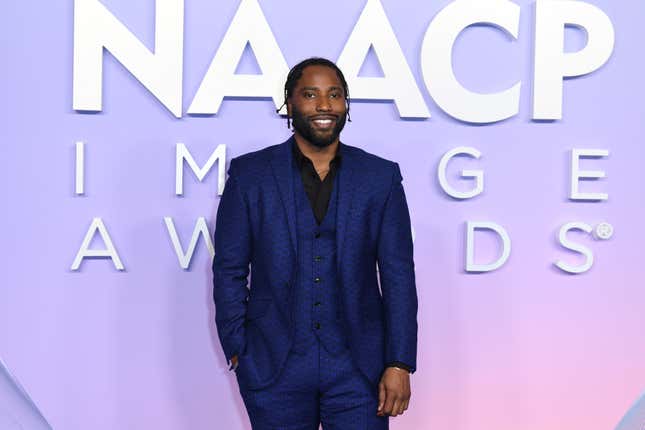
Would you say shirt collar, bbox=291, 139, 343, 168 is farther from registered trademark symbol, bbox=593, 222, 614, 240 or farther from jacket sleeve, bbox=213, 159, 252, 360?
registered trademark symbol, bbox=593, 222, 614, 240

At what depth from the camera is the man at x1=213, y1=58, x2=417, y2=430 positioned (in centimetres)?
233

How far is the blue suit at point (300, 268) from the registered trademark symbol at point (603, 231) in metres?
1.20

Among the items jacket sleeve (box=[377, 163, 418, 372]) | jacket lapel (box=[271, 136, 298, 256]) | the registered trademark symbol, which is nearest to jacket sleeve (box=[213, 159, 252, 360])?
jacket lapel (box=[271, 136, 298, 256])

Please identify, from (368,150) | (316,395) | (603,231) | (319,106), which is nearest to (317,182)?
(319,106)

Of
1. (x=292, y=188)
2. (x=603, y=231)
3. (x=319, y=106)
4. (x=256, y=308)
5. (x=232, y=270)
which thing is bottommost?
(x=256, y=308)

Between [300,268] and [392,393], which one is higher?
[300,268]

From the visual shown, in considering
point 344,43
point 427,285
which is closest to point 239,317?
point 427,285

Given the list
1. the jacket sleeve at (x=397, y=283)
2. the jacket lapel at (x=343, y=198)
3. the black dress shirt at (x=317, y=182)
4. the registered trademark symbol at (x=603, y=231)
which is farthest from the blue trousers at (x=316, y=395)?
the registered trademark symbol at (x=603, y=231)

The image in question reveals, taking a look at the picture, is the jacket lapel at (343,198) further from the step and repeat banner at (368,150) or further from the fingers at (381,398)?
the step and repeat banner at (368,150)

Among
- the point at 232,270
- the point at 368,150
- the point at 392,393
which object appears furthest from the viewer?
the point at 368,150

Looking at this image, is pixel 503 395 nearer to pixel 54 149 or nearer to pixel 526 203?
pixel 526 203

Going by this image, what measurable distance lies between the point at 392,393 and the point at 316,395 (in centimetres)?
21

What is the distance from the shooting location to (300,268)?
7.71 feet

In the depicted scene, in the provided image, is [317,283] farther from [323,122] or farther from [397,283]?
[323,122]
